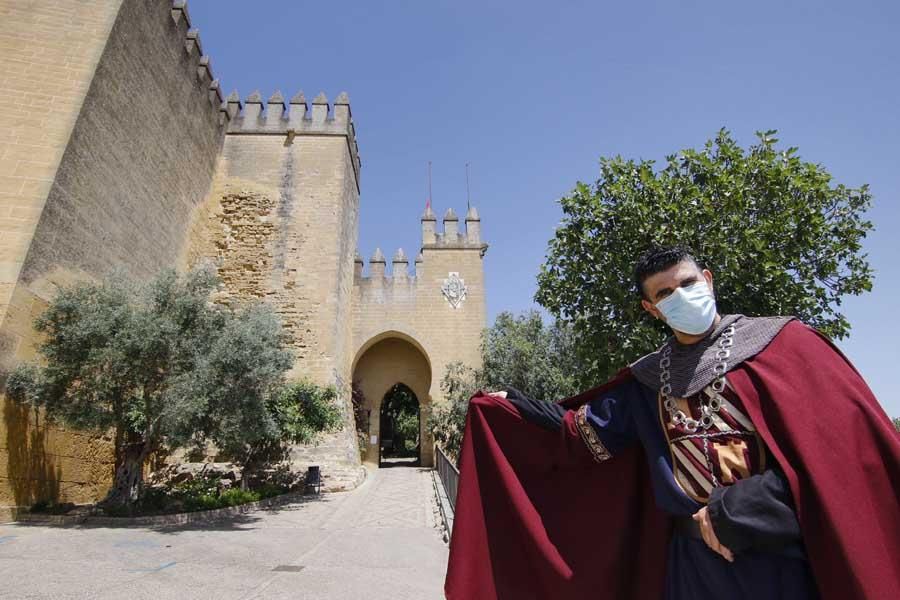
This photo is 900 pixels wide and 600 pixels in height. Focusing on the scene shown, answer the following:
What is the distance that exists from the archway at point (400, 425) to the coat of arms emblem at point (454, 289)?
11.0 m

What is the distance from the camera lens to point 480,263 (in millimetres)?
18281

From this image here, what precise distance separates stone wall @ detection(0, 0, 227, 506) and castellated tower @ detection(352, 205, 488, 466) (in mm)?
7138

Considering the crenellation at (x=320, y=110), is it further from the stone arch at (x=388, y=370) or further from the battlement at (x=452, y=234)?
the stone arch at (x=388, y=370)

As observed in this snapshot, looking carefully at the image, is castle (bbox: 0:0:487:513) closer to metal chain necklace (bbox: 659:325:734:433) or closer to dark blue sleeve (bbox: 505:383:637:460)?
dark blue sleeve (bbox: 505:383:637:460)

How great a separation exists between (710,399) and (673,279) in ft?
1.37

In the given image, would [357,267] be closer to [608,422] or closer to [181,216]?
[181,216]

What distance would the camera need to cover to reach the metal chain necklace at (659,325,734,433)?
152 cm

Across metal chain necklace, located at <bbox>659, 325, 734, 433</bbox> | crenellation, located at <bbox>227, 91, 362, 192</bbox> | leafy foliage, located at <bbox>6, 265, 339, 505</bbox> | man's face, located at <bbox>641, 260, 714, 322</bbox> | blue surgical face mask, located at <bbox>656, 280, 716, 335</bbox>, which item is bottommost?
metal chain necklace, located at <bbox>659, 325, 734, 433</bbox>

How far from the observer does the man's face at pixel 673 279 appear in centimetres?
171

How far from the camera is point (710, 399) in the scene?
1533 mm

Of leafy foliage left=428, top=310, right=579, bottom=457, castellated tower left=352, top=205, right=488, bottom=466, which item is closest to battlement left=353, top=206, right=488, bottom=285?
castellated tower left=352, top=205, right=488, bottom=466

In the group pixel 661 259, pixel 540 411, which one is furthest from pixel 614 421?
pixel 661 259

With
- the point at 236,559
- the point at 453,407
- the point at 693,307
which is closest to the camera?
the point at 693,307

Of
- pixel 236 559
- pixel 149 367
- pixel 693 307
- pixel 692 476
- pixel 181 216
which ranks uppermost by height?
pixel 181 216
